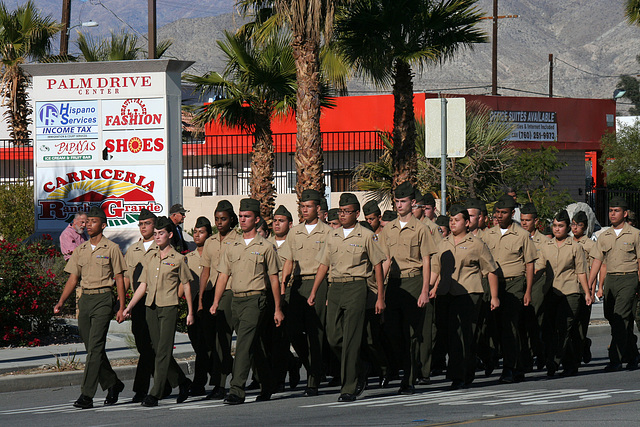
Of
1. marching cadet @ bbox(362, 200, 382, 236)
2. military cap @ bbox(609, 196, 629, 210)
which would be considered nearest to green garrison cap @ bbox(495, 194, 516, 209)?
marching cadet @ bbox(362, 200, 382, 236)

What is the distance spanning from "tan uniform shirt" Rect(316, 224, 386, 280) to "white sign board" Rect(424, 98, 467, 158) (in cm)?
540

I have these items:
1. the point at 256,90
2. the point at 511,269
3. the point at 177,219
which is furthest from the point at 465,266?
the point at 256,90

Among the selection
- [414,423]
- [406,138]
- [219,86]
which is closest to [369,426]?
[414,423]

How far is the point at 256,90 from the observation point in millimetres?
22875

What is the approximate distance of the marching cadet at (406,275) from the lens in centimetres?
1029

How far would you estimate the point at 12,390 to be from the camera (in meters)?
11.3

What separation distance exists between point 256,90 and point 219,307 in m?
13.1

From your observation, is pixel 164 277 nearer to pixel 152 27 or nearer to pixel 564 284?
pixel 564 284

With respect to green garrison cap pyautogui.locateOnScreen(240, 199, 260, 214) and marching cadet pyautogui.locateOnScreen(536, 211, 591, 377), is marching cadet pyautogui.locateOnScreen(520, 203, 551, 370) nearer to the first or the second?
marching cadet pyautogui.locateOnScreen(536, 211, 591, 377)

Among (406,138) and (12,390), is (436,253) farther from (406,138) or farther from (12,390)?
(406,138)

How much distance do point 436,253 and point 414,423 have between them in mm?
2703

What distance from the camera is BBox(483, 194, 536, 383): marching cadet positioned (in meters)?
11.3

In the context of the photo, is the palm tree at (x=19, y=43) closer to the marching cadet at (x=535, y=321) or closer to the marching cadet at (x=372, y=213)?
the marching cadet at (x=372, y=213)

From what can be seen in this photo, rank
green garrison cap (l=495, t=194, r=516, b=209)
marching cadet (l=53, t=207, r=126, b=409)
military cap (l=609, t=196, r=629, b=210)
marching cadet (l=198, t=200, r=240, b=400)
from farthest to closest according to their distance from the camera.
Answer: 1. military cap (l=609, t=196, r=629, b=210)
2. green garrison cap (l=495, t=194, r=516, b=209)
3. marching cadet (l=198, t=200, r=240, b=400)
4. marching cadet (l=53, t=207, r=126, b=409)
